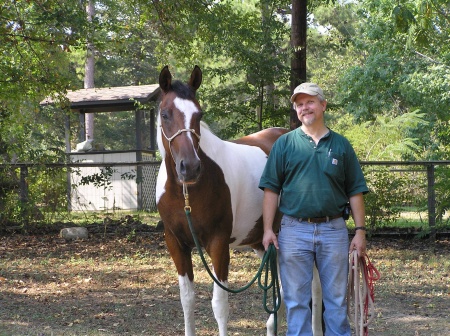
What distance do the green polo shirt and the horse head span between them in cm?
48

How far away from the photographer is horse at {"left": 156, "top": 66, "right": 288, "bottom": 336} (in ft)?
13.1

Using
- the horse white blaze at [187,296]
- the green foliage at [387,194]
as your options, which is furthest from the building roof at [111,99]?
the horse white blaze at [187,296]

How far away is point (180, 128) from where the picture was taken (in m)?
4.00

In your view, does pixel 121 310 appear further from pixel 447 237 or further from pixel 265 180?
pixel 447 237

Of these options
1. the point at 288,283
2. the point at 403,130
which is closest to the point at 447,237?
the point at 288,283

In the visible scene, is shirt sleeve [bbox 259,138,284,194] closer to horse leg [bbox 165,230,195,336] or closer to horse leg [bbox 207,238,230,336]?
horse leg [bbox 207,238,230,336]

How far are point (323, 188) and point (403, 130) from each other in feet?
56.2

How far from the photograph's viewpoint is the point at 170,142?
4016mm

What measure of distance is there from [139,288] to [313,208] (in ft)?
13.7

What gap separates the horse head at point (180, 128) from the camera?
385 centimetres

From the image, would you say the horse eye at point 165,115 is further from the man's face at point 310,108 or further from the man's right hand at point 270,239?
the man's right hand at point 270,239

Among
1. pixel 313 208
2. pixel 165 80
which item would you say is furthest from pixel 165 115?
pixel 313 208

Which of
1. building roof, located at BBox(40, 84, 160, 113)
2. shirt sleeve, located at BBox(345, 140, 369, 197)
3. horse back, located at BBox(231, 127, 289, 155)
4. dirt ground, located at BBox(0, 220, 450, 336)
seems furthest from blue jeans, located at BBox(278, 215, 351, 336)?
building roof, located at BBox(40, 84, 160, 113)

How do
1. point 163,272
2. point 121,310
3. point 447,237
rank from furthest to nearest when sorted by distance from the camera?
point 447,237
point 163,272
point 121,310
